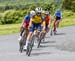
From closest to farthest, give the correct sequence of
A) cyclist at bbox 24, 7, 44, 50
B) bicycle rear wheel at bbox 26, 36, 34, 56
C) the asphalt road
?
1. the asphalt road
2. bicycle rear wheel at bbox 26, 36, 34, 56
3. cyclist at bbox 24, 7, 44, 50

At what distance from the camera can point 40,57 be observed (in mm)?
14352

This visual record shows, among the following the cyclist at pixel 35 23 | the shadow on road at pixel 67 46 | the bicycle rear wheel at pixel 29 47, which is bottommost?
the shadow on road at pixel 67 46

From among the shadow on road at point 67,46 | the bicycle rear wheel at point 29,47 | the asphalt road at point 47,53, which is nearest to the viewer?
the asphalt road at point 47,53

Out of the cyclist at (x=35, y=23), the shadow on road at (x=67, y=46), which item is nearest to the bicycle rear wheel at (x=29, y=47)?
the cyclist at (x=35, y=23)

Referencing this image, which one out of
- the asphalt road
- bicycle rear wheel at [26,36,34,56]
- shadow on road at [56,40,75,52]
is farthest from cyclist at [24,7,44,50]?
shadow on road at [56,40,75,52]

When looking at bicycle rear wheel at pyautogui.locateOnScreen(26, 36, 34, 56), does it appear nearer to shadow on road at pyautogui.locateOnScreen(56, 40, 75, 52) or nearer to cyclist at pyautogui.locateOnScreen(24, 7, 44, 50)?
cyclist at pyautogui.locateOnScreen(24, 7, 44, 50)

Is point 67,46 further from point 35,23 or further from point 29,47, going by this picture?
point 29,47

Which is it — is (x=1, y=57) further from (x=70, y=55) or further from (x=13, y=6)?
(x=13, y=6)

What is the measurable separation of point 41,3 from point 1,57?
3354cm

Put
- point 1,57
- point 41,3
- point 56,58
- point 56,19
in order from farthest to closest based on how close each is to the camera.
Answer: point 41,3 → point 56,19 → point 1,57 → point 56,58

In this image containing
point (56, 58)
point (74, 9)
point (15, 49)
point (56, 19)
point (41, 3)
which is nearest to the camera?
point (56, 58)

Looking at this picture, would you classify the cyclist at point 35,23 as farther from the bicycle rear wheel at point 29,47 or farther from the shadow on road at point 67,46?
the shadow on road at point 67,46

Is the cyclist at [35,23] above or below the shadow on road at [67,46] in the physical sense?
above

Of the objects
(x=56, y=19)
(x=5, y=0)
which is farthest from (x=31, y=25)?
(x=5, y=0)
